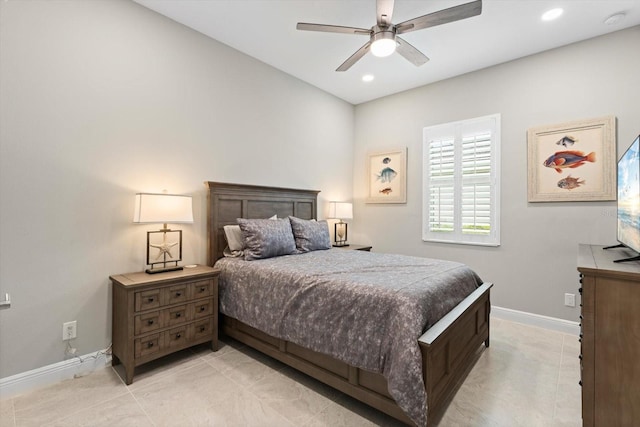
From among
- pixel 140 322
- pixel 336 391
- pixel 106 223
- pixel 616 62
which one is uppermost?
pixel 616 62

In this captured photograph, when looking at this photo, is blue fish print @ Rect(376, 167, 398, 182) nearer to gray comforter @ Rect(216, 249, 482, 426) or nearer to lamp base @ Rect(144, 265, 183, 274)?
gray comforter @ Rect(216, 249, 482, 426)

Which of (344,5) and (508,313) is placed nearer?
(344,5)

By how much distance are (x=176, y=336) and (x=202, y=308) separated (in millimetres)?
282

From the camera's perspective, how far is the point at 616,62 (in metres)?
2.93

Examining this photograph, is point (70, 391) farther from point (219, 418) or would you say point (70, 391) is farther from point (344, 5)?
point (344, 5)

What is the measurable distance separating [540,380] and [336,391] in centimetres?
154

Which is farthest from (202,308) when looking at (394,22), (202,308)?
(394,22)

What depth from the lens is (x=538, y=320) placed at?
10.8 feet

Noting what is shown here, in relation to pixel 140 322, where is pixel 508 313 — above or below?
below

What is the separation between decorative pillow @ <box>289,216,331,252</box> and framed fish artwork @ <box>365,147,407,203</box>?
59.2 inches

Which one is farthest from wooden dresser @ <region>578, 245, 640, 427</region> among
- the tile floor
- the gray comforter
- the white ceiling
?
the white ceiling

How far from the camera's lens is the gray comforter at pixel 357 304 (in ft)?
5.34

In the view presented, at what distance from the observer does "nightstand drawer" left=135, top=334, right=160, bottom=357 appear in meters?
2.22

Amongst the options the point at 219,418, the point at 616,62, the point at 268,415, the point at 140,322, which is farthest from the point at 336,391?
the point at 616,62
